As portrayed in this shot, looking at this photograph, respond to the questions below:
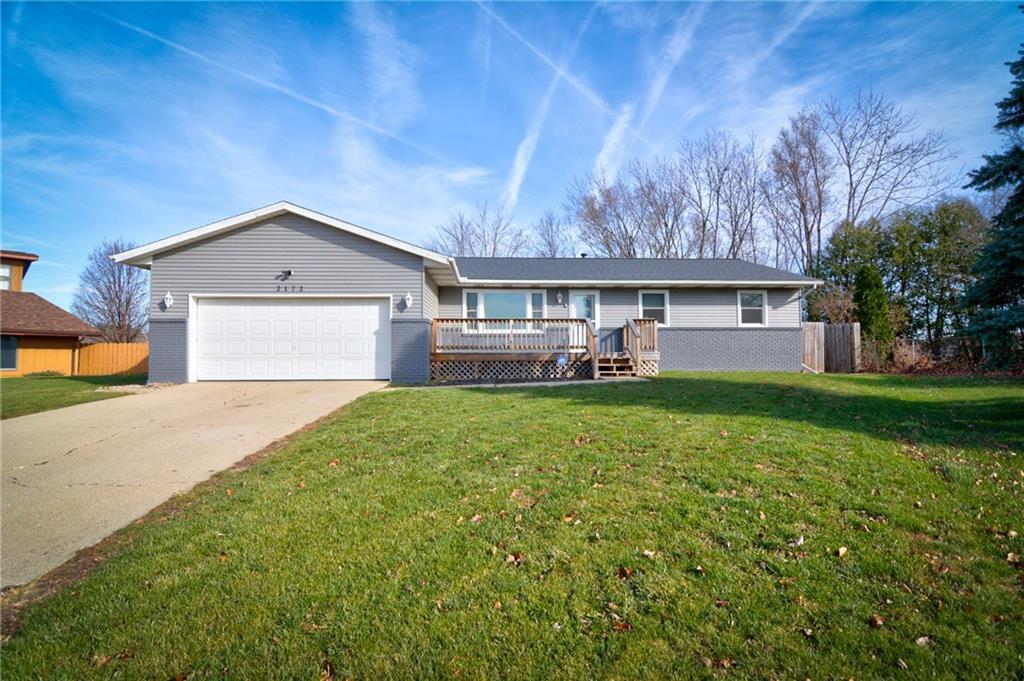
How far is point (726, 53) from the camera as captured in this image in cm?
1305

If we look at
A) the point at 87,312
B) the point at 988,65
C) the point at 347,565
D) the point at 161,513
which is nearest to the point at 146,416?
the point at 161,513

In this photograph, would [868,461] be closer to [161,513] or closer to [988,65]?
[161,513]

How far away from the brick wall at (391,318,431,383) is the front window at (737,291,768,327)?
1114 centimetres

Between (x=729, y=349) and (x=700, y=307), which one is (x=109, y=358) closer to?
(x=700, y=307)

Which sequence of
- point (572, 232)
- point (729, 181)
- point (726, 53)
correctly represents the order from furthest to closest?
point (572, 232), point (729, 181), point (726, 53)

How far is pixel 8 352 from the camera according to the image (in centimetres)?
1822

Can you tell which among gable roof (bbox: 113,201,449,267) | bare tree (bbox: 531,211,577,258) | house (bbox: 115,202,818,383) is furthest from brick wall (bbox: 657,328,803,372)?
bare tree (bbox: 531,211,577,258)

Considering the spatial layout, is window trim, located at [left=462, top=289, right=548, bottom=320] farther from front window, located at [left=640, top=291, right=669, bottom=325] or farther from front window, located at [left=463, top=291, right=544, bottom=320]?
front window, located at [left=640, top=291, right=669, bottom=325]

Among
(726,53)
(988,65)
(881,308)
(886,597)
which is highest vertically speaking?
(726,53)

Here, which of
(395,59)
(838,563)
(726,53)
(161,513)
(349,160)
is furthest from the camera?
(349,160)

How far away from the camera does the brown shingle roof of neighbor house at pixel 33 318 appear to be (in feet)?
59.5

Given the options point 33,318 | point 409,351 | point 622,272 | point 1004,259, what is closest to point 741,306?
point 622,272

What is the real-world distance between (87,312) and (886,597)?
141 feet

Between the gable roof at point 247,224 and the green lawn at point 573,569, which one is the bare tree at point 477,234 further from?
the green lawn at point 573,569
